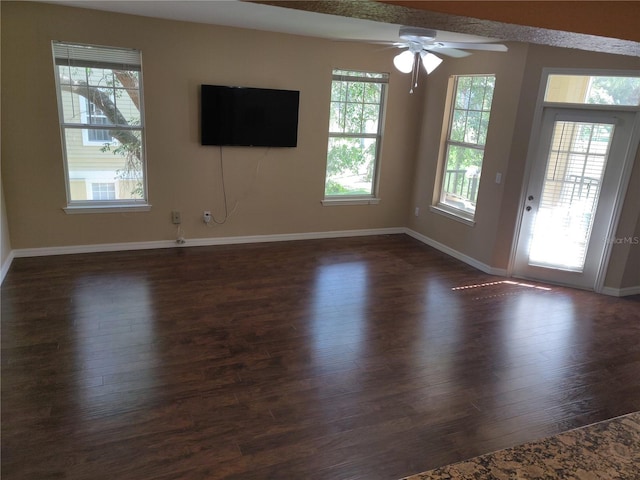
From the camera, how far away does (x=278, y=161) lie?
5660 mm

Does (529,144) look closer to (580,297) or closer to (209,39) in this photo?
(580,297)

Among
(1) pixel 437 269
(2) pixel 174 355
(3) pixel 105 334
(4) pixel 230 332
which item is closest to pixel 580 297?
(1) pixel 437 269

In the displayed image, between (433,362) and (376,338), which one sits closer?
(433,362)

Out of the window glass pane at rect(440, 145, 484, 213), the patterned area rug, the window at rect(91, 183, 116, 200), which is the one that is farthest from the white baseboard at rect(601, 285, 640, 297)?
the window at rect(91, 183, 116, 200)

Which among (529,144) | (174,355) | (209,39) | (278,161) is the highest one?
(209,39)

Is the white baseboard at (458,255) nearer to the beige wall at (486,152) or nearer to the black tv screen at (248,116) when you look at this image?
the beige wall at (486,152)

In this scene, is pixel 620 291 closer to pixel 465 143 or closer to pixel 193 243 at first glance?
pixel 465 143

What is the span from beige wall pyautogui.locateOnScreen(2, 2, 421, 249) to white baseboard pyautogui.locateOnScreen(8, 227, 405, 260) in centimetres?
6

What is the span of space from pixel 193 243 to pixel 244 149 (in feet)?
4.25

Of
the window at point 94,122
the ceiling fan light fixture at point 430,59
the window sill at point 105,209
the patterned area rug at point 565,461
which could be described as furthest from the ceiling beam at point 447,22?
the window sill at point 105,209

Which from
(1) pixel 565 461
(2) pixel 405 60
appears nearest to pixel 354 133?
(2) pixel 405 60

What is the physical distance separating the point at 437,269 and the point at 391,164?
175 cm

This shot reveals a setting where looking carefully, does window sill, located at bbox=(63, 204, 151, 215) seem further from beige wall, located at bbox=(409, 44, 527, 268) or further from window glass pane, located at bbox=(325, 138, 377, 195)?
beige wall, located at bbox=(409, 44, 527, 268)

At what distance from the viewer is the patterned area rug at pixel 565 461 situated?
3.13 feet
